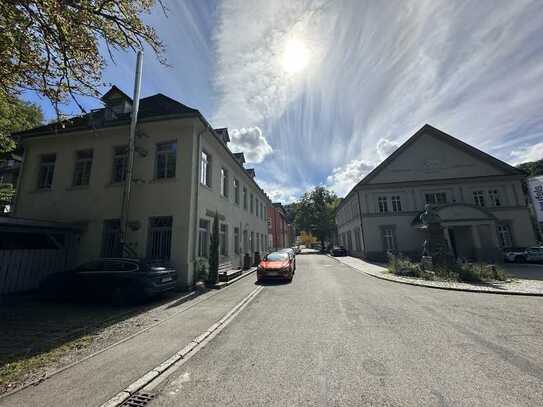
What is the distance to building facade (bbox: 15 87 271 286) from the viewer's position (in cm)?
1123

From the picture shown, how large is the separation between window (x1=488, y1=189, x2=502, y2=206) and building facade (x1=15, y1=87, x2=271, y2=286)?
28423 millimetres

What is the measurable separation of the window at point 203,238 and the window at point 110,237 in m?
4.04

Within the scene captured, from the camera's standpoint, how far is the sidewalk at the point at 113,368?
305 centimetres

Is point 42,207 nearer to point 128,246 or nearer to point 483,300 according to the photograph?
point 128,246

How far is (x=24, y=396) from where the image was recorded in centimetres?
312

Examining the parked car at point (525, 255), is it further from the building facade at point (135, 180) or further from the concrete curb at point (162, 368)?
the concrete curb at point (162, 368)

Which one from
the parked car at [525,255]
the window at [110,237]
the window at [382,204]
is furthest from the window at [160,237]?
the parked car at [525,255]

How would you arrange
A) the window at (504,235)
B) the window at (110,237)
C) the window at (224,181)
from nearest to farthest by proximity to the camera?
the window at (110,237), the window at (224,181), the window at (504,235)

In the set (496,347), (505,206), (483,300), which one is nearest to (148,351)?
(496,347)

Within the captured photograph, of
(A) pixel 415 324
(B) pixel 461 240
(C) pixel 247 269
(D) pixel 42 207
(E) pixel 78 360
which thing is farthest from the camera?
(B) pixel 461 240

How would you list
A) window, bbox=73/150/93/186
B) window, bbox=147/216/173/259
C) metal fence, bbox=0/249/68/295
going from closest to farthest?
metal fence, bbox=0/249/68/295 → window, bbox=147/216/173/259 → window, bbox=73/150/93/186

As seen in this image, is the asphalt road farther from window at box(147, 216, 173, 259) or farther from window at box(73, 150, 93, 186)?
window at box(73, 150, 93, 186)

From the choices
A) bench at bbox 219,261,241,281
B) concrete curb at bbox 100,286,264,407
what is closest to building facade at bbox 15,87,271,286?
bench at bbox 219,261,241,281

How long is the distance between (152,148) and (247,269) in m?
A: 11.6
